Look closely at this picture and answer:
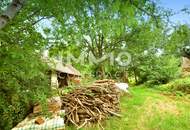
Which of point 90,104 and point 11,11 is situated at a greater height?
point 11,11

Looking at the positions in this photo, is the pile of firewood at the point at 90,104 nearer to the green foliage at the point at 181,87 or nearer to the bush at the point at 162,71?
the green foliage at the point at 181,87

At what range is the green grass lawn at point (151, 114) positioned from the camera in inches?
425

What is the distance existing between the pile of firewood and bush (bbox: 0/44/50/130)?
1977 mm

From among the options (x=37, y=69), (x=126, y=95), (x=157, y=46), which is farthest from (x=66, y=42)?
(x=157, y=46)

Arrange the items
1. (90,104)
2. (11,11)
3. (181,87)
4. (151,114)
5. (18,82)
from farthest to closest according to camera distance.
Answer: (181,87) → (151,114) → (90,104) → (18,82) → (11,11)

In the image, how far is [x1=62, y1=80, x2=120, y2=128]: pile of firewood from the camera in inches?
431

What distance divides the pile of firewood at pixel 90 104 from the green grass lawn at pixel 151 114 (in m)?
0.38

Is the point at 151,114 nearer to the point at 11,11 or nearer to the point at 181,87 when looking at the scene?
the point at 181,87

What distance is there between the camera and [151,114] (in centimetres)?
1207

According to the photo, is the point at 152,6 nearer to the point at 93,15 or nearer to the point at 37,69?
the point at 93,15

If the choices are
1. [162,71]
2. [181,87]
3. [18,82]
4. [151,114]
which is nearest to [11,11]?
[18,82]

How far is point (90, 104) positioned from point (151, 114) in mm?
2723

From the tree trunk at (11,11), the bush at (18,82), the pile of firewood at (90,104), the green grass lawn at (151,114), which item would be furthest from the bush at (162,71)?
the tree trunk at (11,11)

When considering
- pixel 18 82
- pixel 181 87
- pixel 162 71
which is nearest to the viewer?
pixel 18 82
